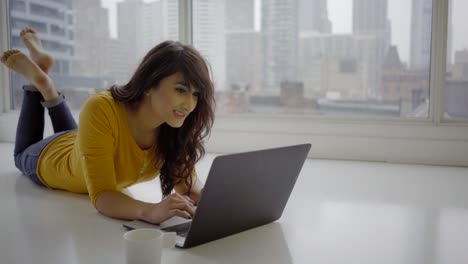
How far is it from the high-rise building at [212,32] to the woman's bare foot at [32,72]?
1.07 metres

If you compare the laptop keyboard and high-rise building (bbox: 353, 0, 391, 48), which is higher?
high-rise building (bbox: 353, 0, 391, 48)

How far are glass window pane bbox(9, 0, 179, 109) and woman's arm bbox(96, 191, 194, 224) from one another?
5.96 ft

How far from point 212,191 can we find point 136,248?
0.21 meters

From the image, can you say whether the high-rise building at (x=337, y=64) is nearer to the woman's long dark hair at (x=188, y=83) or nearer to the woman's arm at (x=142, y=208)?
the woman's long dark hair at (x=188, y=83)

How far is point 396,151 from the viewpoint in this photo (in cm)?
263

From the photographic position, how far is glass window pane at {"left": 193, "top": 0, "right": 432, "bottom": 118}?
2.63 m

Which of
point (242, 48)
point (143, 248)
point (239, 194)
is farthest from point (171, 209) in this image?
point (242, 48)

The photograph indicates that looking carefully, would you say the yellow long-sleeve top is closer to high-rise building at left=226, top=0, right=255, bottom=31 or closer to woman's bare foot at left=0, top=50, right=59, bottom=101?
woman's bare foot at left=0, top=50, right=59, bottom=101

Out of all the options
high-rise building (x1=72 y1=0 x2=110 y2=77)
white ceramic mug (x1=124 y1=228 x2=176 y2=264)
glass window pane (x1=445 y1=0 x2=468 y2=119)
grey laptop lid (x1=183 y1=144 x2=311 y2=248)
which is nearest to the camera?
white ceramic mug (x1=124 y1=228 x2=176 y2=264)

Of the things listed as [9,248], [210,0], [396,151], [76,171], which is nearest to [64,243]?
[9,248]

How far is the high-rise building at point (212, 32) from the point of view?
3.03 metres

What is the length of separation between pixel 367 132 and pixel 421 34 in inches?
22.6

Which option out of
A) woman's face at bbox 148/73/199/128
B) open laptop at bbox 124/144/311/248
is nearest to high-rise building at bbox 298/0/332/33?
woman's face at bbox 148/73/199/128

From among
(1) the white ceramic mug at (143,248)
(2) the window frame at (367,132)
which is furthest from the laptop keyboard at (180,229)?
(2) the window frame at (367,132)
